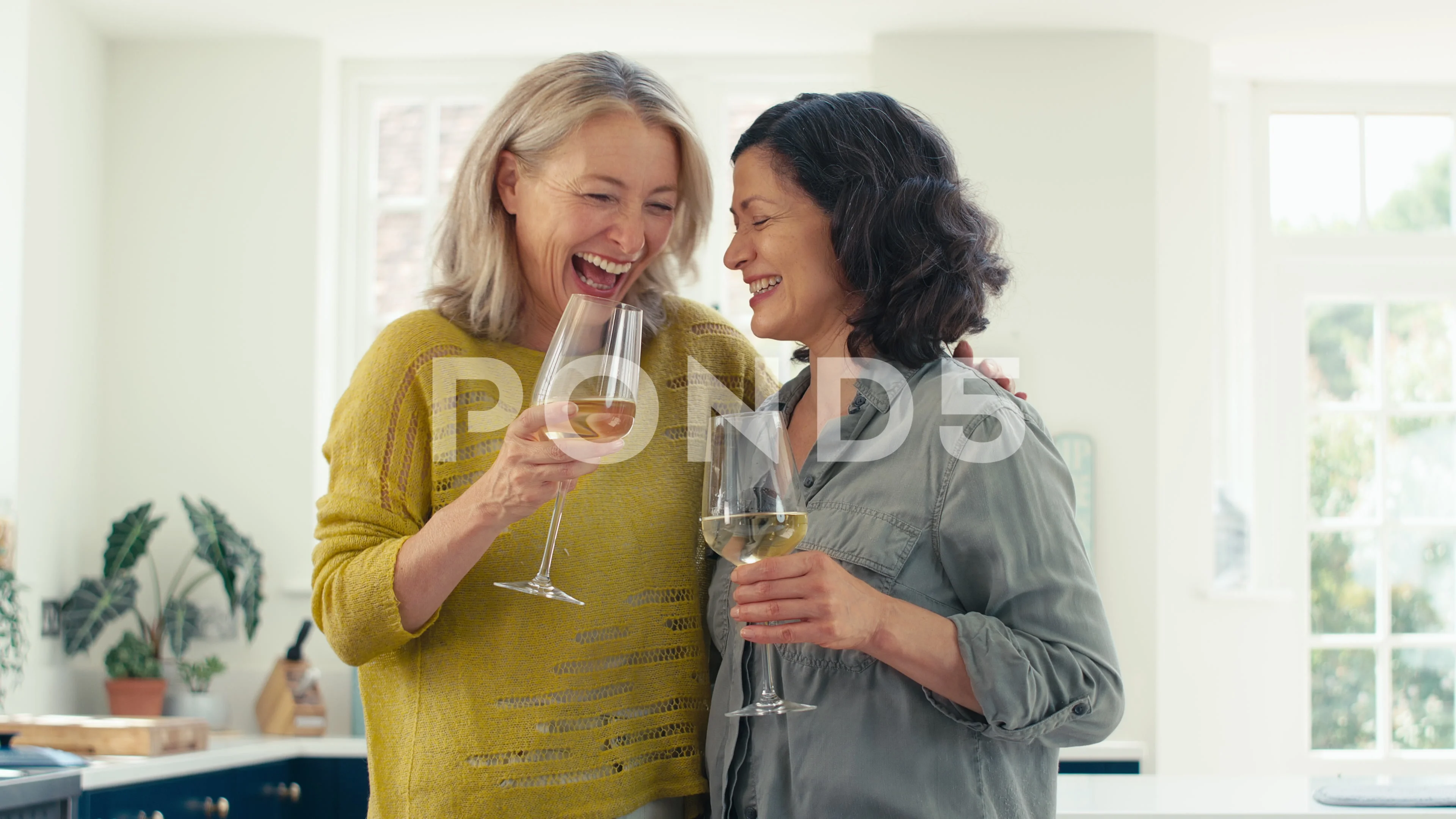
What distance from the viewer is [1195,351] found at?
14.1 ft

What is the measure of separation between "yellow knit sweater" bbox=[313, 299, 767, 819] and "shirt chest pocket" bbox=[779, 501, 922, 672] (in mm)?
204

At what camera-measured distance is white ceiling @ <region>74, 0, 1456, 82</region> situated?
13.0 ft

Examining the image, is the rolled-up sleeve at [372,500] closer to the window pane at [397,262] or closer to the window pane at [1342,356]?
the window pane at [397,262]

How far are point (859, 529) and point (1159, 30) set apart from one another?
3.49 m

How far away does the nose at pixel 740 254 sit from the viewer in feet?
4.72

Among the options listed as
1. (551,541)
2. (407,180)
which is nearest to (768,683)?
(551,541)

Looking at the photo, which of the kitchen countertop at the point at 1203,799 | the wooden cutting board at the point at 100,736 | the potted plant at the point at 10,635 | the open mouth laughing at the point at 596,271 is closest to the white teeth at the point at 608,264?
the open mouth laughing at the point at 596,271

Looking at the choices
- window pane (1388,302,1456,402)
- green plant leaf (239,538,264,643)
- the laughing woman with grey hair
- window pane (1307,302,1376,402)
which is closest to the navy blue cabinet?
green plant leaf (239,538,264,643)

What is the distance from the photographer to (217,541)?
152 inches

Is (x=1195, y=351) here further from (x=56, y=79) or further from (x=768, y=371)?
(x=56, y=79)

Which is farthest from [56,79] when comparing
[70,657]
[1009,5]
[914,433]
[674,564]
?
[914,433]

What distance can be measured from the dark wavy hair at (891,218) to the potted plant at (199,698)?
304 centimetres

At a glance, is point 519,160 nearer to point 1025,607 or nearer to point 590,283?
point 590,283

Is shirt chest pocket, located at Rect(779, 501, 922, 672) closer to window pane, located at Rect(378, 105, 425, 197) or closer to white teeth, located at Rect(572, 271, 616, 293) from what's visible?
white teeth, located at Rect(572, 271, 616, 293)
